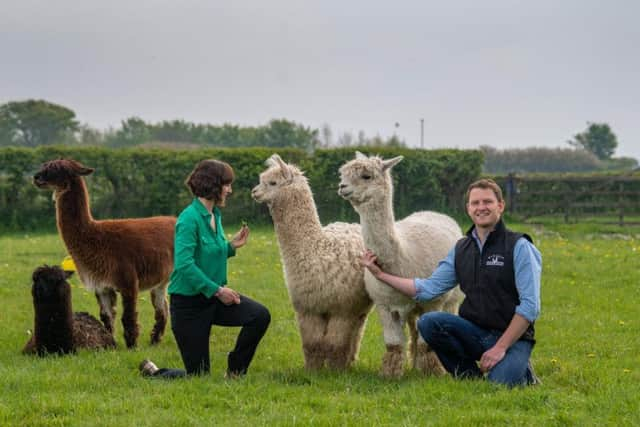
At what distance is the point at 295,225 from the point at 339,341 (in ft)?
3.27

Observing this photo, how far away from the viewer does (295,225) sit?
6363mm

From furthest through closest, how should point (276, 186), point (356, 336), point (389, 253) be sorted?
point (356, 336), point (276, 186), point (389, 253)

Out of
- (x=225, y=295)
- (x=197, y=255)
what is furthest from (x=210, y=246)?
(x=225, y=295)

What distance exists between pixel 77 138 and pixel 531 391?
61807mm

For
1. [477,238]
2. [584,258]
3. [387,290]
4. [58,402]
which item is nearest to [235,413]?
[58,402]

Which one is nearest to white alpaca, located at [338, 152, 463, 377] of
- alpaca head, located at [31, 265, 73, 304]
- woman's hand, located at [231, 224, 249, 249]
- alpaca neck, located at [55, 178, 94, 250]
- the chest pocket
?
woman's hand, located at [231, 224, 249, 249]

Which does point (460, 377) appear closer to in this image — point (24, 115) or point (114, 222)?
point (114, 222)

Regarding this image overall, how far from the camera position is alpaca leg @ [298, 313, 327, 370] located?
6242 millimetres

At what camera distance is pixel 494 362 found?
5.29 m

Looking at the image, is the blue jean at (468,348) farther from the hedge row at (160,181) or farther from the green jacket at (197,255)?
the hedge row at (160,181)

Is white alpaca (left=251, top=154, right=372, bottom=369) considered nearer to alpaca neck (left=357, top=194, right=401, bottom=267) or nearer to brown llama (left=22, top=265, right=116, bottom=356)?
alpaca neck (left=357, top=194, right=401, bottom=267)

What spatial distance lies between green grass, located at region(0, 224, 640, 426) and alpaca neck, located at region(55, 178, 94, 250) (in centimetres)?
114

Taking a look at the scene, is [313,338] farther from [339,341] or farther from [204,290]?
[204,290]

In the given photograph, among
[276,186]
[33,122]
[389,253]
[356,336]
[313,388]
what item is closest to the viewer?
[313,388]
